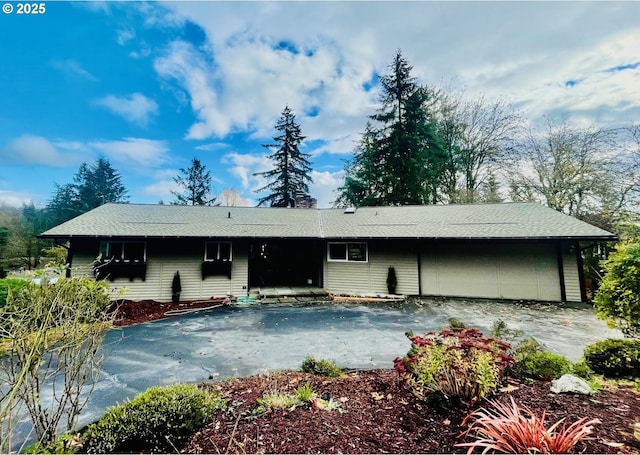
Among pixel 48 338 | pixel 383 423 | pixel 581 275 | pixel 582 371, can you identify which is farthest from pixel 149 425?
pixel 581 275

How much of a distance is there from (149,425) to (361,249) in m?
10.5

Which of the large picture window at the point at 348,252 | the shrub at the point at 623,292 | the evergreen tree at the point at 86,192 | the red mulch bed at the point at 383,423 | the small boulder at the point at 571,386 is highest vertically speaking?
the evergreen tree at the point at 86,192

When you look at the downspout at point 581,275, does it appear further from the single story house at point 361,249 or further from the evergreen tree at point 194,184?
the evergreen tree at point 194,184

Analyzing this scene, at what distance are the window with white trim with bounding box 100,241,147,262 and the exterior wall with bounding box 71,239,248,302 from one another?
0.20 metres

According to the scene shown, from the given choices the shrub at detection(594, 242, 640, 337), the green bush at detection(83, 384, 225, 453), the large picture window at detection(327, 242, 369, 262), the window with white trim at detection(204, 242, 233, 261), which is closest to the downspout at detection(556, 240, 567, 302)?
the large picture window at detection(327, 242, 369, 262)

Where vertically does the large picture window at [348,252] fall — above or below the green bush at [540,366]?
above

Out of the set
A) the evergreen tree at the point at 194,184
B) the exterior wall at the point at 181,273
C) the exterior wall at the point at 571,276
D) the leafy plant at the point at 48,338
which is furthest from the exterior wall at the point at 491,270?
the evergreen tree at the point at 194,184

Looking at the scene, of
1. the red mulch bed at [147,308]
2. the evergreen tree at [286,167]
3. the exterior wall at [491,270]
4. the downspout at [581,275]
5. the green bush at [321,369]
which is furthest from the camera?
the evergreen tree at [286,167]

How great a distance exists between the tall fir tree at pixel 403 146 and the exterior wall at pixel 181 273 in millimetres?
13381

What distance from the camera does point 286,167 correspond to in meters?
26.1

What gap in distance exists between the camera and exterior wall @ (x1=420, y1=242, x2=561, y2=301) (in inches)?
418

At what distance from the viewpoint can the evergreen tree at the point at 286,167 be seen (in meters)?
26.0

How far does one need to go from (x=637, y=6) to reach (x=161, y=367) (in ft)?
36.9

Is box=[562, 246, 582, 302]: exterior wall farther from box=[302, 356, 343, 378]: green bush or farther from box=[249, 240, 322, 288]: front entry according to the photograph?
box=[302, 356, 343, 378]: green bush
